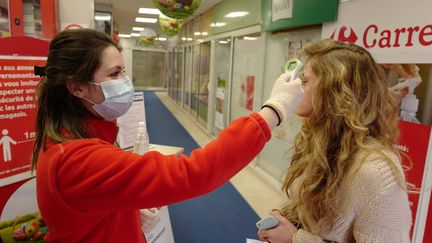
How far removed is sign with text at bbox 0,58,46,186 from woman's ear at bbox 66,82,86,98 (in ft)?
4.19

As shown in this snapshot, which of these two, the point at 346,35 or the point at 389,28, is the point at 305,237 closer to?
the point at 389,28

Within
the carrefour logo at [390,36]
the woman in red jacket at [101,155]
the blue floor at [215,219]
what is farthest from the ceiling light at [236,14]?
the woman in red jacket at [101,155]

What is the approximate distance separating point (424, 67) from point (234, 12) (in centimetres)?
421

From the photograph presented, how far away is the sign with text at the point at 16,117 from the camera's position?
1962mm

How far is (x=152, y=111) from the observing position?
11156mm

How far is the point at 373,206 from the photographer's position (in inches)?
42.8

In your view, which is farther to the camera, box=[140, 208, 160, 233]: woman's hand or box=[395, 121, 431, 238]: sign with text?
box=[395, 121, 431, 238]: sign with text

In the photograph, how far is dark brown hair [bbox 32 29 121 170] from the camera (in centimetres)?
97

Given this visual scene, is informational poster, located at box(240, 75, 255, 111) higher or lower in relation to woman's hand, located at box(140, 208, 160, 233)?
higher

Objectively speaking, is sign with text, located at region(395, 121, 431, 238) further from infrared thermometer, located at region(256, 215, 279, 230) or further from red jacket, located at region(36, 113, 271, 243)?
red jacket, located at region(36, 113, 271, 243)

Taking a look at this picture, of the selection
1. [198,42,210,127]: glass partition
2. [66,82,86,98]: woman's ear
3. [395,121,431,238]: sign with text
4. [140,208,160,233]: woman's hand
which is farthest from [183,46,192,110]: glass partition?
[66,82,86,98]: woman's ear

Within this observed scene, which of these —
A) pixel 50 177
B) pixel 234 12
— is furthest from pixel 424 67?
pixel 234 12

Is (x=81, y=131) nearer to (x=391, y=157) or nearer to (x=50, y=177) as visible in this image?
(x=50, y=177)

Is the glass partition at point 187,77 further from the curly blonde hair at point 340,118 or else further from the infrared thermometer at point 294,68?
the infrared thermometer at point 294,68
